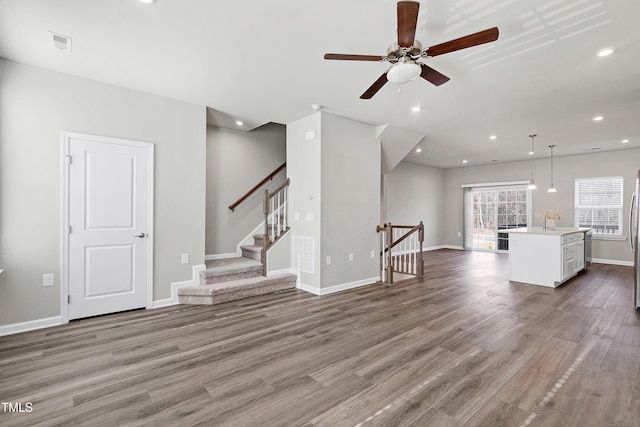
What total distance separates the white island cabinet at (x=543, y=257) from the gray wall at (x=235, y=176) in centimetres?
483

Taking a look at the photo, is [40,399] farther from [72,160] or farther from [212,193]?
[212,193]

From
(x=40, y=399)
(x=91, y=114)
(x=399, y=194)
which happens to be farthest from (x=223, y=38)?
(x=399, y=194)

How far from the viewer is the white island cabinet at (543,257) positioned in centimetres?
497

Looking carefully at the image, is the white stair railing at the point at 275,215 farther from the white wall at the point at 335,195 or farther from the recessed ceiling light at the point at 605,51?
the recessed ceiling light at the point at 605,51

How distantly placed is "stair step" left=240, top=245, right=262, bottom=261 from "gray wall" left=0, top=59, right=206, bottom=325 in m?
1.58

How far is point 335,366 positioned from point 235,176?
431 cm

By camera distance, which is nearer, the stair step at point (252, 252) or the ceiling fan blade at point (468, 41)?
the ceiling fan blade at point (468, 41)

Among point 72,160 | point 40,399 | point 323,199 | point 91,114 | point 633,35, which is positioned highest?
point 633,35

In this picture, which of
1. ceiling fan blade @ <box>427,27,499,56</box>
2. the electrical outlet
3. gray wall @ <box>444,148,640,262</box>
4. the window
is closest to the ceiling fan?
ceiling fan blade @ <box>427,27,499,56</box>

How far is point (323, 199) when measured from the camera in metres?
4.63

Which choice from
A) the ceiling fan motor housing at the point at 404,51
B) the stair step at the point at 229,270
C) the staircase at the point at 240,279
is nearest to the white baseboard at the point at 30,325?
the staircase at the point at 240,279

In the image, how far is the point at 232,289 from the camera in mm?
4227

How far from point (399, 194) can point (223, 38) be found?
721 cm

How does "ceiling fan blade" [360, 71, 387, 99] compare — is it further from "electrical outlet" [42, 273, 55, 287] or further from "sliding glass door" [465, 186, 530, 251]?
"sliding glass door" [465, 186, 530, 251]
